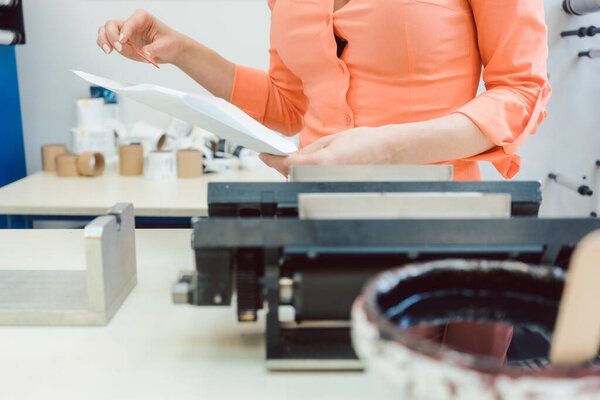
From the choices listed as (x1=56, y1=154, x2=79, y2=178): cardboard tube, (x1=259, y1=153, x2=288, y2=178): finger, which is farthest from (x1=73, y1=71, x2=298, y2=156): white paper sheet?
(x1=56, y1=154, x2=79, y2=178): cardboard tube

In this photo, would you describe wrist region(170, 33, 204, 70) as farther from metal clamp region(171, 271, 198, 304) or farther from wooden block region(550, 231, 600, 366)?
wooden block region(550, 231, 600, 366)

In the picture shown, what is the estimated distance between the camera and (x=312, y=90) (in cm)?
107

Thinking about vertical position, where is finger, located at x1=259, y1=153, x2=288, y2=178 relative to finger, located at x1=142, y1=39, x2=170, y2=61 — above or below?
below

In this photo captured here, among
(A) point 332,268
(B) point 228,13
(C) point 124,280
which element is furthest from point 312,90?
(B) point 228,13

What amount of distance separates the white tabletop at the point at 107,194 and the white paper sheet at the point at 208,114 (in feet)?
2.37

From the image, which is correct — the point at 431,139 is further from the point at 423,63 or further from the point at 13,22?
the point at 13,22

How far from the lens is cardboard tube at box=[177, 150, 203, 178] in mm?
1869

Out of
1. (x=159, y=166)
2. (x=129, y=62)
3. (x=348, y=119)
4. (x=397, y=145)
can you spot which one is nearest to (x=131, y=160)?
(x=159, y=166)

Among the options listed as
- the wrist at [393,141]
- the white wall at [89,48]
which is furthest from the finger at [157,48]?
the white wall at [89,48]

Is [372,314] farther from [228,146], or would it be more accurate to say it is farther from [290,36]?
[228,146]

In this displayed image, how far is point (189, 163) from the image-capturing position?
187 cm

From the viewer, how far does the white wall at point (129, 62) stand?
2236mm

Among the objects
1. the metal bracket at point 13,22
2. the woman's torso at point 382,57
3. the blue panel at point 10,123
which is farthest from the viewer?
the blue panel at point 10,123

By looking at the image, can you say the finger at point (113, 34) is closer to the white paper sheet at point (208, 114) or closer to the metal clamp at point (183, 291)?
the white paper sheet at point (208, 114)
